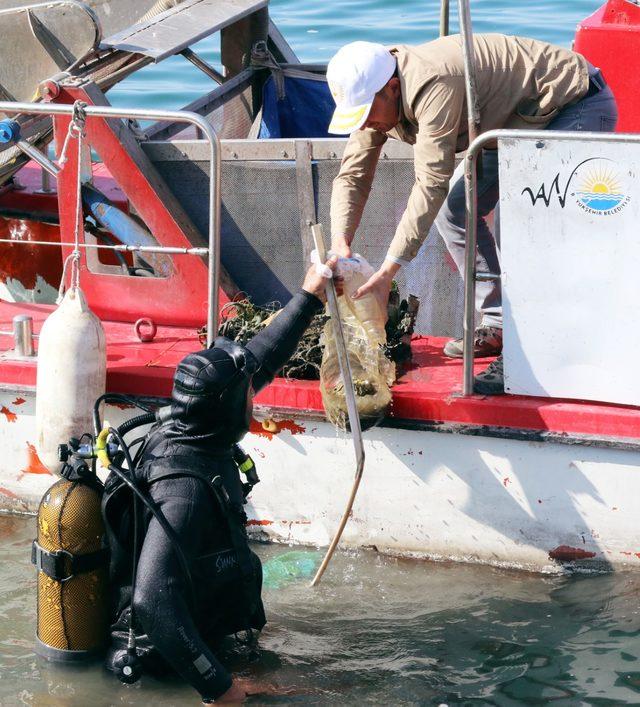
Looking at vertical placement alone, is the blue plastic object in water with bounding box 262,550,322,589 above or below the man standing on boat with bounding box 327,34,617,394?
below

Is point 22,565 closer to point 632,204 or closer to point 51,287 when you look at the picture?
point 51,287

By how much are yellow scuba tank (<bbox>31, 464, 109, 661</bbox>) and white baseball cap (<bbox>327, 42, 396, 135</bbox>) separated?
5.41 feet

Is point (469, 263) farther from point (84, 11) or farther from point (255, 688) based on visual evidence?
point (84, 11)

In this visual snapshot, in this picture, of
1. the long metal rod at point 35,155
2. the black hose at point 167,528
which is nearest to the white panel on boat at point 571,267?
the black hose at point 167,528

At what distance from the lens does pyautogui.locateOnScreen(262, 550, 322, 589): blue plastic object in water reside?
4.68 m

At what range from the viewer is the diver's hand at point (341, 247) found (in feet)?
14.3

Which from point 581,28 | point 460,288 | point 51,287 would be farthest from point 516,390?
point 51,287

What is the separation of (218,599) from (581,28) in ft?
11.1

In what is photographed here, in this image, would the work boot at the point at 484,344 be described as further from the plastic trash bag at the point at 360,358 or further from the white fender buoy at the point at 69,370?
the white fender buoy at the point at 69,370

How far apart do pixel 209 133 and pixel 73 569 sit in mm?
1708

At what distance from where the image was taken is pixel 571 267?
13.4ft

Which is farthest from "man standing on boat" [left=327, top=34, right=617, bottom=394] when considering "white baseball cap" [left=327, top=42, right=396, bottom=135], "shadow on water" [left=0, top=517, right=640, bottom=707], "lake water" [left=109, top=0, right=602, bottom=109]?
"lake water" [left=109, top=0, right=602, bottom=109]

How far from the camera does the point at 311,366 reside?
466 centimetres

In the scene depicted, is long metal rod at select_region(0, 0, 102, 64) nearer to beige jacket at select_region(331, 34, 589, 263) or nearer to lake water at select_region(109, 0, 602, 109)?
beige jacket at select_region(331, 34, 589, 263)
